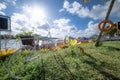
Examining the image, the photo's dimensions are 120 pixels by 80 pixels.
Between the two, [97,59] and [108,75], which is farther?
[97,59]

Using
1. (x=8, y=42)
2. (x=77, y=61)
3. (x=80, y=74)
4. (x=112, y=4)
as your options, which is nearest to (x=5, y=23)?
(x=8, y=42)

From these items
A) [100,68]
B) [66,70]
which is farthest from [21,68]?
[100,68]

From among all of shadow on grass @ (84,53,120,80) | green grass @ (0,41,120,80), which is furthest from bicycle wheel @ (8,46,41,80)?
shadow on grass @ (84,53,120,80)

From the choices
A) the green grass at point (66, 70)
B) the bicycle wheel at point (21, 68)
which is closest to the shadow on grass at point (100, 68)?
the green grass at point (66, 70)

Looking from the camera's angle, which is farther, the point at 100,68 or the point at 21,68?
the point at 100,68

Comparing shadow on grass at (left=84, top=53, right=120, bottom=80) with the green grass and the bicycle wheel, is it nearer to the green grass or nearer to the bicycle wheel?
the green grass

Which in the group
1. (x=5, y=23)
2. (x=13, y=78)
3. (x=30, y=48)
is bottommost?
(x=13, y=78)

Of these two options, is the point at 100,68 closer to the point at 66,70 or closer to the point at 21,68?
the point at 66,70

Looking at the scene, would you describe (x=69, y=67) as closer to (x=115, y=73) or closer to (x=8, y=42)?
(x=115, y=73)

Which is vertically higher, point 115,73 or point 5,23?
point 5,23

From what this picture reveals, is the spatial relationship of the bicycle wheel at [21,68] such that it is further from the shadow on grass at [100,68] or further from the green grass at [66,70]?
the shadow on grass at [100,68]

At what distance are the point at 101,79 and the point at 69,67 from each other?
116cm

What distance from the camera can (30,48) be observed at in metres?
5.06

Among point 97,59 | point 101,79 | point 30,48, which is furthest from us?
point 97,59
